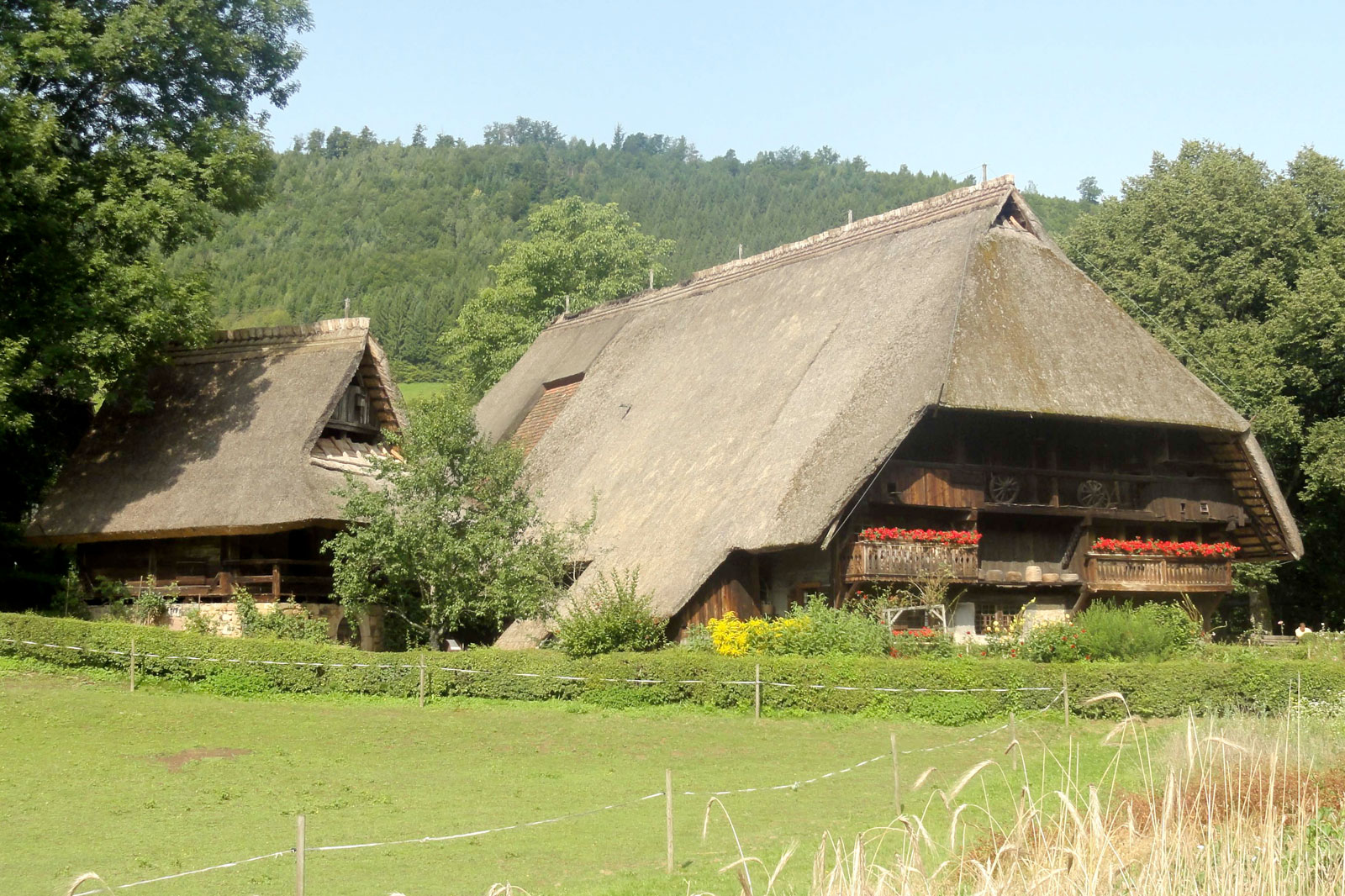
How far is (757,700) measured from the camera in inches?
880

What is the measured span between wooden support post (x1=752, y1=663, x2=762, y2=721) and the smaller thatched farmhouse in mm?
9713

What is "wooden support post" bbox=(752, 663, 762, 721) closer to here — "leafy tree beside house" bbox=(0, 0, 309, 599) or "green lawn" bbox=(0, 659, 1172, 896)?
"green lawn" bbox=(0, 659, 1172, 896)

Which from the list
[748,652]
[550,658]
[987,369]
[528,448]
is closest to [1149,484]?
[987,369]

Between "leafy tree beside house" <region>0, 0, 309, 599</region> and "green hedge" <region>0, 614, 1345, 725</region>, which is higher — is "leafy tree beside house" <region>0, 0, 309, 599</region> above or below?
above

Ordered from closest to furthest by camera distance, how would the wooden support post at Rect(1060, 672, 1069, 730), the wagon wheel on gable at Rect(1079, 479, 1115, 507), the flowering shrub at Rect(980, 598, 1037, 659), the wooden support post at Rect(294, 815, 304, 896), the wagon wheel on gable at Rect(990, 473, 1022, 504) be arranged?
the wooden support post at Rect(294, 815, 304, 896)
the wooden support post at Rect(1060, 672, 1069, 730)
the flowering shrub at Rect(980, 598, 1037, 659)
the wagon wheel on gable at Rect(990, 473, 1022, 504)
the wagon wheel on gable at Rect(1079, 479, 1115, 507)

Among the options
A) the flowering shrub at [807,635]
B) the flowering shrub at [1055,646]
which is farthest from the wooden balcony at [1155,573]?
the flowering shrub at [807,635]

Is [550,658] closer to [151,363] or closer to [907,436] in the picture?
[907,436]

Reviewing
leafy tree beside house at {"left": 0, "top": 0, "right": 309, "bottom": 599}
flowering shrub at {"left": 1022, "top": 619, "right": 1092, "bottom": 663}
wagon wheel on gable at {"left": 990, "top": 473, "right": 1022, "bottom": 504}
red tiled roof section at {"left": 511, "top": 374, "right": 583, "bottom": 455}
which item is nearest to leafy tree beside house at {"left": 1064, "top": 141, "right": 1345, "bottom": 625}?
wagon wheel on gable at {"left": 990, "top": 473, "right": 1022, "bottom": 504}

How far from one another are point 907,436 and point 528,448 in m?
15.0

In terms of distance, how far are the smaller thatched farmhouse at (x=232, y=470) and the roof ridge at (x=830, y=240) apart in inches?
456

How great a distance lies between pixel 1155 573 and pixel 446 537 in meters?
14.6

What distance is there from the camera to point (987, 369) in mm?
26797

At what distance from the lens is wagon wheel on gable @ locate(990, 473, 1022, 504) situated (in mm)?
28266

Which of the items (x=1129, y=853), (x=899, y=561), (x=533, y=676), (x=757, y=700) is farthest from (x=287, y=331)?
(x=1129, y=853)
